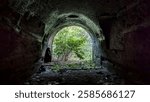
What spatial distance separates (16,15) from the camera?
5773 millimetres

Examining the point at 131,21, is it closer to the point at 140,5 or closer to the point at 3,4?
the point at 140,5

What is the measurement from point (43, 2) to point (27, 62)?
6.73ft

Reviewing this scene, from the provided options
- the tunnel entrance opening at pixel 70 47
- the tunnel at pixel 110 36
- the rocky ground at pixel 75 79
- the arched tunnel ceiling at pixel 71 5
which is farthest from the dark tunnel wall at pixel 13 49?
the tunnel entrance opening at pixel 70 47

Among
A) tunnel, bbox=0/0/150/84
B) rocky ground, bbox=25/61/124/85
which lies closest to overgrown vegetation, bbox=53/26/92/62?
rocky ground, bbox=25/61/124/85

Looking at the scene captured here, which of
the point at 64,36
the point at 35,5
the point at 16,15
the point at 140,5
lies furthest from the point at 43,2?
the point at 64,36

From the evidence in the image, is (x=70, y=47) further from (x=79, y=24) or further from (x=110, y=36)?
(x=110, y=36)

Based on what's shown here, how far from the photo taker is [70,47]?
733 inches

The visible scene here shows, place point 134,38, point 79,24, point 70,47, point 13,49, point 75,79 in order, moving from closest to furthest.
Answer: point 134,38
point 13,49
point 75,79
point 79,24
point 70,47

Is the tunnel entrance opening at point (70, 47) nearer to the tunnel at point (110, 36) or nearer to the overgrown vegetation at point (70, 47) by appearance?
the overgrown vegetation at point (70, 47)

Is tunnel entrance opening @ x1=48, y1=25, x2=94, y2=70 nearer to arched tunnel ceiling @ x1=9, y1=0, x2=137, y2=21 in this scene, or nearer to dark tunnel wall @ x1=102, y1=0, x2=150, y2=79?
arched tunnel ceiling @ x1=9, y1=0, x2=137, y2=21

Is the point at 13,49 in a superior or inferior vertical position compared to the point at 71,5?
inferior

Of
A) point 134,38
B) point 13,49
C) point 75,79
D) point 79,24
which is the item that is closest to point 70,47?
point 79,24

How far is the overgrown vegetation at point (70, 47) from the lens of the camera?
733 inches

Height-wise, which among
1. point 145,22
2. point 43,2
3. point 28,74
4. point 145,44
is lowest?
point 28,74
